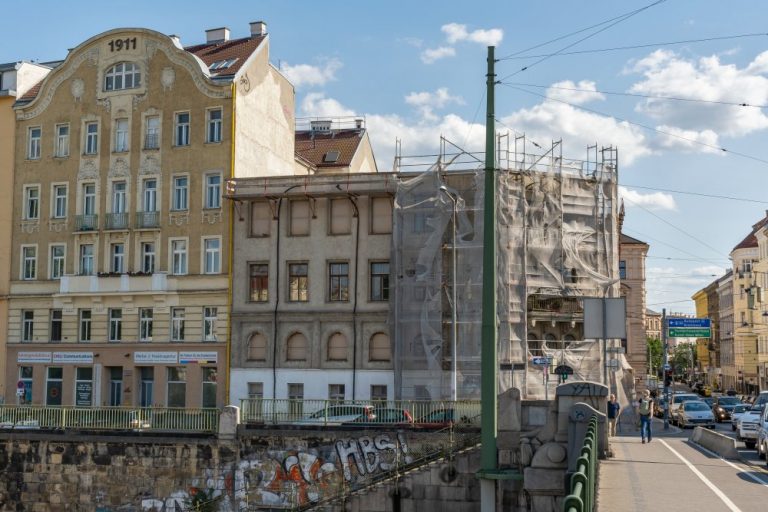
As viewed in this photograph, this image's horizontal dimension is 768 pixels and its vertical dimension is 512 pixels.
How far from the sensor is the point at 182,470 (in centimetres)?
3312

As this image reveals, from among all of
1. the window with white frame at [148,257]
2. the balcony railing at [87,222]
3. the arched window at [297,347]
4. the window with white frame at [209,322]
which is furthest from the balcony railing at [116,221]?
the arched window at [297,347]

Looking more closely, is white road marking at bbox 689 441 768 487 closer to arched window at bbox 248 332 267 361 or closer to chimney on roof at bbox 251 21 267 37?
arched window at bbox 248 332 267 361

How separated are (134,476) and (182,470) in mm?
1903

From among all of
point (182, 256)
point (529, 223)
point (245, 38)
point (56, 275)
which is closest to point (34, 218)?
point (56, 275)

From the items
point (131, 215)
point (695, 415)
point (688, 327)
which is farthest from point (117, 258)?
point (695, 415)

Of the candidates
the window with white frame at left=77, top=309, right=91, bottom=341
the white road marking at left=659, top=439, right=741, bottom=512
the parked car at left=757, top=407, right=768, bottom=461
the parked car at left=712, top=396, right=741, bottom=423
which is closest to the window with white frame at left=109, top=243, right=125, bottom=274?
the window with white frame at left=77, top=309, right=91, bottom=341

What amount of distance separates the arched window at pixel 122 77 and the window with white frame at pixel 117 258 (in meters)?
8.10

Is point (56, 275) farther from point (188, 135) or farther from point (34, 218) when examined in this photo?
point (188, 135)

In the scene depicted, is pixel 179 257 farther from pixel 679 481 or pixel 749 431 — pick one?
pixel 679 481

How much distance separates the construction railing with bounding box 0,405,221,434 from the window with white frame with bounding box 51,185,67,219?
14305 millimetres

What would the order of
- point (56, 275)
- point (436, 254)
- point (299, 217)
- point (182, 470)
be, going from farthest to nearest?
point (56, 275) → point (299, 217) → point (436, 254) → point (182, 470)

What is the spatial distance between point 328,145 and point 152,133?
543 inches

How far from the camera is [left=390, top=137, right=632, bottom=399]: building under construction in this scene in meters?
39.9

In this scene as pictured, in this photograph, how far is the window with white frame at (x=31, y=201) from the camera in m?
48.4
